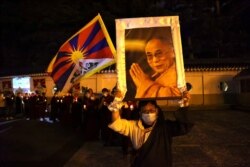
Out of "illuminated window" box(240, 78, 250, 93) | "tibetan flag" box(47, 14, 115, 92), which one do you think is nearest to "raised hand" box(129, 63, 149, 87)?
"tibetan flag" box(47, 14, 115, 92)

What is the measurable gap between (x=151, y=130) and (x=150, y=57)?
39.0 inches

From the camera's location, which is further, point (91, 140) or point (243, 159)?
point (91, 140)

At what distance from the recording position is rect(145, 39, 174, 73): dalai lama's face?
522 centimetres

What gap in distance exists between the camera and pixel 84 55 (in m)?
11.4

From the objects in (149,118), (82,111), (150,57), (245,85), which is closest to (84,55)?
(82,111)

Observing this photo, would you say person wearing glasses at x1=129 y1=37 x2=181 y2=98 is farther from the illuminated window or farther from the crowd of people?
the illuminated window

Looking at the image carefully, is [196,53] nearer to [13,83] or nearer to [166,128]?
[13,83]

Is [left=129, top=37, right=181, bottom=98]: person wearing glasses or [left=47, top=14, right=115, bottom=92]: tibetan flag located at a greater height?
[left=47, top=14, right=115, bottom=92]: tibetan flag

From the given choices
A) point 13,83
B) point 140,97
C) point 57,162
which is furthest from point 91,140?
point 13,83

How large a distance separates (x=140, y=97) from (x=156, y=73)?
34 cm

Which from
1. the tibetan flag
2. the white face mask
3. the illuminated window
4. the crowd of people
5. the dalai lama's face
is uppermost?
the tibetan flag

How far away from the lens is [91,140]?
561 inches

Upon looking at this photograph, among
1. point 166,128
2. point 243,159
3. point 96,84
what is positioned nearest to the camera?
point 166,128

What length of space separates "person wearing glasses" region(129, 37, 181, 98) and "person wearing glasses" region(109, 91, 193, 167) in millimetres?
272
